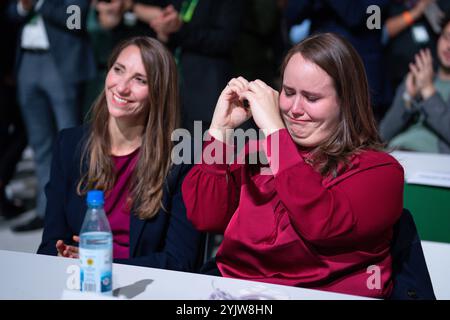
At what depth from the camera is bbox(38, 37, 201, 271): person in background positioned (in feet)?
6.61

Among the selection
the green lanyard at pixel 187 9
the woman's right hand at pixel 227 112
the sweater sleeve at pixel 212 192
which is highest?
the green lanyard at pixel 187 9

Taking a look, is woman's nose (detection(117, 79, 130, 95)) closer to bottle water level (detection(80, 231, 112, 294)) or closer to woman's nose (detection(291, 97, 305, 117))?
woman's nose (detection(291, 97, 305, 117))

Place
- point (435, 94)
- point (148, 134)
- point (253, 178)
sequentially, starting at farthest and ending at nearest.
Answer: point (435, 94) → point (148, 134) → point (253, 178)

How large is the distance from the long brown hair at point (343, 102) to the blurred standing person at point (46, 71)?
2.10 m

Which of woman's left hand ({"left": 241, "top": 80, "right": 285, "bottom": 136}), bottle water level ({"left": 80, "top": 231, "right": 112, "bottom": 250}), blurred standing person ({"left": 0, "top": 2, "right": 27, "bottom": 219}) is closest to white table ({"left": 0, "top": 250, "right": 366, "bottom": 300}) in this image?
bottle water level ({"left": 80, "top": 231, "right": 112, "bottom": 250})

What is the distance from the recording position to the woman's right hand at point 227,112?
1786 mm

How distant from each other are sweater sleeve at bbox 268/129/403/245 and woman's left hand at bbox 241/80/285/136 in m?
0.03

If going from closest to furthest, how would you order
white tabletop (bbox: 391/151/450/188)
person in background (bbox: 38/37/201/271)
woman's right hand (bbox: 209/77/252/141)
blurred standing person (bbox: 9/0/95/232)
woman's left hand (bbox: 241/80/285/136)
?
woman's left hand (bbox: 241/80/285/136) → woman's right hand (bbox: 209/77/252/141) → person in background (bbox: 38/37/201/271) → white tabletop (bbox: 391/151/450/188) → blurred standing person (bbox: 9/0/95/232)

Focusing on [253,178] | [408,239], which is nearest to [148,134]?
[253,178]

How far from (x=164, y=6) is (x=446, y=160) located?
5.28 feet

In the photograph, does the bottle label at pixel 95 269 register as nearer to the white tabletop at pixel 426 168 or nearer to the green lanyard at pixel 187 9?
the white tabletop at pixel 426 168

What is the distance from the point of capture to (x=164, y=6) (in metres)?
3.31

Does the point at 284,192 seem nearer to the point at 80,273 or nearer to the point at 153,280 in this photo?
the point at 153,280

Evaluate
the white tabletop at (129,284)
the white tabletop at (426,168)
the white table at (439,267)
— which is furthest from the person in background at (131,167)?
the white tabletop at (426,168)
